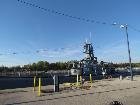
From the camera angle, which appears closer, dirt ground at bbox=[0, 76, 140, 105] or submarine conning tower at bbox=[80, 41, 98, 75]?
dirt ground at bbox=[0, 76, 140, 105]

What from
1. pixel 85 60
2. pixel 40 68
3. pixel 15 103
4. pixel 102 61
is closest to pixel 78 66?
pixel 85 60

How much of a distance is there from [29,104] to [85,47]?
77.7 m

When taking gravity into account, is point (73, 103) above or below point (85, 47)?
below

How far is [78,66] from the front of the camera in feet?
297

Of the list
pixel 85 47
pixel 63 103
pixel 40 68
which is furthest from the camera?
pixel 40 68

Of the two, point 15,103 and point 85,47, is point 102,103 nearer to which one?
point 15,103

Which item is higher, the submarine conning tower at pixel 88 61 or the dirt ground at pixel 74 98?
the submarine conning tower at pixel 88 61

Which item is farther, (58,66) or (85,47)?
(58,66)

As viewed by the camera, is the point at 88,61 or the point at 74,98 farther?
the point at 88,61

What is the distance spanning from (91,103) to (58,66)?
13465 cm

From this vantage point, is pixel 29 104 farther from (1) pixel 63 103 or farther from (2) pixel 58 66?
(2) pixel 58 66

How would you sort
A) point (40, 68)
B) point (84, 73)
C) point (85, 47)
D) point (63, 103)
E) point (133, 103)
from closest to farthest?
point (133, 103)
point (63, 103)
point (84, 73)
point (85, 47)
point (40, 68)

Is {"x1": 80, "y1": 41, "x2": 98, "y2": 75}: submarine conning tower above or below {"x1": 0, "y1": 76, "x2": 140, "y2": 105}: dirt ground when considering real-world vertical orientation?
above

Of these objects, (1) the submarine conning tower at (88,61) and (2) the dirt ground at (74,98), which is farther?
(1) the submarine conning tower at (88,61)
